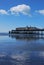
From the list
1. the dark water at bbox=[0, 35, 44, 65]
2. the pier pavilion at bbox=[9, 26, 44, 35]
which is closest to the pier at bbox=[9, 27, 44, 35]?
the pier pavilion at bbox=[9, 26, 44, 35]

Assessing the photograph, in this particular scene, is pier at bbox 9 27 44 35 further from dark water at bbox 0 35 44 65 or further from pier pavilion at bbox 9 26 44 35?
dark water at bbox 0 35 44 65

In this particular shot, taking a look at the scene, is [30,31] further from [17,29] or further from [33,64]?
[33,64]

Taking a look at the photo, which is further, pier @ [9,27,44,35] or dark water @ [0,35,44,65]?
pier @ [9,27,44,35]

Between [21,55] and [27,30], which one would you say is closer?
[21,55]

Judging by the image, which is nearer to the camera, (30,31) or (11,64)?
(11,64)

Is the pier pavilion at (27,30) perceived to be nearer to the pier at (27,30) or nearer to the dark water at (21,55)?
the pier at (27,30)

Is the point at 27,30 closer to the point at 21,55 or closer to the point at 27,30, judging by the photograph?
the point at 27,30

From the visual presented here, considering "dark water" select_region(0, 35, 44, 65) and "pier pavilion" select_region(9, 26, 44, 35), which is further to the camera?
"pier pavilion" select_region(9, 26, 44, 35)

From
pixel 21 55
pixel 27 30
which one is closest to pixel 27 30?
pixel 27 30

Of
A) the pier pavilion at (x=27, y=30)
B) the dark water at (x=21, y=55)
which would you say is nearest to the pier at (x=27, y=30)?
the pier pavilion at (x=27, y=30)

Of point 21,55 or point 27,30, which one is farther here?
point 27,30

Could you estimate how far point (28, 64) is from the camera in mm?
9242

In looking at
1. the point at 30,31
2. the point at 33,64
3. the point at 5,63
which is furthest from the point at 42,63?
the point at 30,31

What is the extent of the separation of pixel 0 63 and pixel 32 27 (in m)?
112
